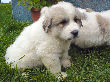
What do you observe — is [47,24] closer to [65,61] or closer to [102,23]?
[65,61]

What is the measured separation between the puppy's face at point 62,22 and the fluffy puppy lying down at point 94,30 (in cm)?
95

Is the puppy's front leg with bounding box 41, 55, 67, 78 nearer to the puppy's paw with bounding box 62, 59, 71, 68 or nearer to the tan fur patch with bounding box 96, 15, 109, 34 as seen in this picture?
the puppy's paw with bounding box 62, 59, 71, 68

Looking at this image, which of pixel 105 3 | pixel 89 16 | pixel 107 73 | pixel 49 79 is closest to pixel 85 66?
pixel 107 73

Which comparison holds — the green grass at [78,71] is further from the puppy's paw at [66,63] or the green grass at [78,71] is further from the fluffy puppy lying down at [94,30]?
the fluffy puppy lying down at [94,30]

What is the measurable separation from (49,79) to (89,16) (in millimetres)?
1748

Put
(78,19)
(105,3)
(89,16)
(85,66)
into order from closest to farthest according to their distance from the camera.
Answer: (78,19) → (85,66) → (89,16) → (105,3)

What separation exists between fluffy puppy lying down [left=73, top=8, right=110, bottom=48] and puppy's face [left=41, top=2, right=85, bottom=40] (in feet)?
3.12

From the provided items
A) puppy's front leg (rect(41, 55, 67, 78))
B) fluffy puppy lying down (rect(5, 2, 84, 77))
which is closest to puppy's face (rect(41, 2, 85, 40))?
fluffy puppy lying down (rect(5, 2, 84, 77))

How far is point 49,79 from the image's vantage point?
3.02m

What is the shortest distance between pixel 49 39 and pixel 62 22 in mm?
375

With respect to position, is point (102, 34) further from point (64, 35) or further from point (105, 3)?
point (105, 3)

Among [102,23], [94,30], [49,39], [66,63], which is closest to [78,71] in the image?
[66,63]

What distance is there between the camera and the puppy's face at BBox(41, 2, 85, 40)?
2955 mm

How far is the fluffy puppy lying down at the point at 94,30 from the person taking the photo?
13.0 feet
